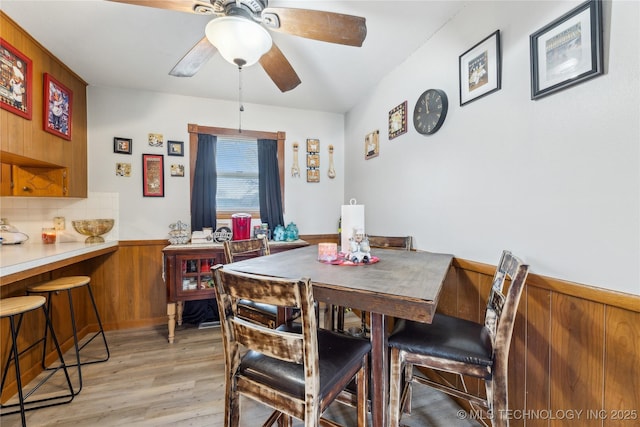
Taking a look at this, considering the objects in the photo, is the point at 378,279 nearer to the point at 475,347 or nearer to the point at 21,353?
the point at 475,347

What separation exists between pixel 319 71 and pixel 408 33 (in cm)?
84

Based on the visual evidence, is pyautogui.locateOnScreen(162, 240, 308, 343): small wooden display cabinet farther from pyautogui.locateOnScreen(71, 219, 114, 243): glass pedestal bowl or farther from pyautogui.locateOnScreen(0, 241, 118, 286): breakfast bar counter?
pyautogui.locateOnScreen(71, 219, 114, 243): glass pedestal bowl

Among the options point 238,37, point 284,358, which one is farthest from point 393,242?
point 238,37

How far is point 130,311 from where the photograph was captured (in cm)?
281

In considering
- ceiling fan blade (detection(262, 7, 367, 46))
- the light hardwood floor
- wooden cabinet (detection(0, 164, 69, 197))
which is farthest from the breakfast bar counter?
ceiling fan blade (detection(262, 7, 367, 46))

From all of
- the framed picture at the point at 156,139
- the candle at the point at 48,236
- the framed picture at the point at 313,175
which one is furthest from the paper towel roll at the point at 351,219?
the candle at the point at 48,236

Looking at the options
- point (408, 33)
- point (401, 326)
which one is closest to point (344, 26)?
point (408, 33)

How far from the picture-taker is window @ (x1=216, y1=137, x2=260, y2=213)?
3203 mm

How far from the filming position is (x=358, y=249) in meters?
1.52

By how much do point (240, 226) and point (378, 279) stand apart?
2109 millimetres

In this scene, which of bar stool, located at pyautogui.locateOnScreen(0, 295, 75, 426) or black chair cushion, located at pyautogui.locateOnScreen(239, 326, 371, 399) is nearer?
black chair cushion, located at pyautogui.locateOnScreen(239, 326, 371, 399)

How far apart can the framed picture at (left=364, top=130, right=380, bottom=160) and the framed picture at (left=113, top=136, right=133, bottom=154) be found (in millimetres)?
2544

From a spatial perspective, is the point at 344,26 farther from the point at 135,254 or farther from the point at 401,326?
the point at 135,254

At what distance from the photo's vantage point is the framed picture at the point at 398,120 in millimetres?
2275
